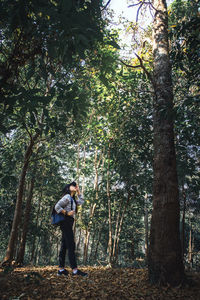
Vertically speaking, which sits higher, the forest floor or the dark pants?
the dark pants

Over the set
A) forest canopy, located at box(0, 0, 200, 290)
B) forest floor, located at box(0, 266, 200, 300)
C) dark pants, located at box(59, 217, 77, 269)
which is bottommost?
forest floor, located at box(0, 266, 200, 300)

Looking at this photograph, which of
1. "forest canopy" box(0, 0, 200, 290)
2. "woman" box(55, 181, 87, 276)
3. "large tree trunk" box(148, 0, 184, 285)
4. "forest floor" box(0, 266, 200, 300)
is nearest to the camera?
"forest canopy" box(0, 0, 200, 290)

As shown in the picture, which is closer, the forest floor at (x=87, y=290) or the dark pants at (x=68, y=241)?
the forest floor at (x=87, y=290)

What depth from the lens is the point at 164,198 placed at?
143 inches

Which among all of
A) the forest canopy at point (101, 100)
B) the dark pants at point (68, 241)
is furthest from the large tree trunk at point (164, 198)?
the dark pants at point (68, 241)

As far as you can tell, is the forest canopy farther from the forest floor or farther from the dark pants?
the dark pants

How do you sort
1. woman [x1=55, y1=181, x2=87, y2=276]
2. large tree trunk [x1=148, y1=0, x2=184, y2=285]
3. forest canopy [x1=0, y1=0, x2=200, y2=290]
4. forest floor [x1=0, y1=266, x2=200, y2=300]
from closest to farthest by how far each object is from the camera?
forest canopy [x1=0, y1=0, x2=200, y2=290] → forest floor [x1=0, y1=266, x2=200, y2=300] → large tree trunk [x1=148, y1=0, x2=184, y2=285] → woman [x1=55, y1=181, x2=87, y2=276]

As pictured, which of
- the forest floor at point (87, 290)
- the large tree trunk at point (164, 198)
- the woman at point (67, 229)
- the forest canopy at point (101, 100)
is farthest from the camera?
the woman at point (67, 229)

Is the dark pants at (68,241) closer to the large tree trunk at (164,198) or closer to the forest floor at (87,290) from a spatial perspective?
the forest floor at (87,290)

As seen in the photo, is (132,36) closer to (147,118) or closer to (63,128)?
(147,118)

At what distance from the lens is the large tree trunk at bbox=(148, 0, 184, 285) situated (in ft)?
10.9

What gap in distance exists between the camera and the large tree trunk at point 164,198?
3.32 metres

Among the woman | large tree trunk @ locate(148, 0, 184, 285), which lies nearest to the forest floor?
large tree trunk @ locate(148, 0, 184, 285)

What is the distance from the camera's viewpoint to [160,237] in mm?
3453
